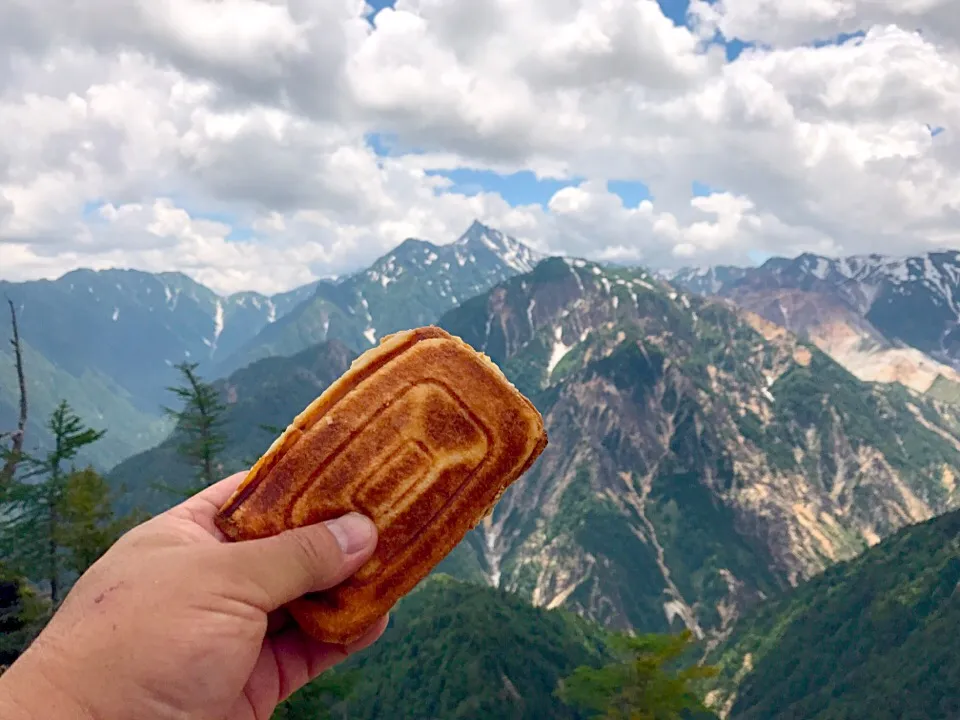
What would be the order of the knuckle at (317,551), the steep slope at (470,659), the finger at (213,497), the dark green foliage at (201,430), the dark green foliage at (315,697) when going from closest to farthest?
the knuckle at (317,551)
the finger at (213,497)
the dark green foliage at (315,697)
the dark green foliage at (201,430)
the steep slope at (470,659)

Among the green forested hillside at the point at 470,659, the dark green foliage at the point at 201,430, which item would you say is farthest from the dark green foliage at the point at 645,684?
Answer: the green forested hillside at the point at 470,659

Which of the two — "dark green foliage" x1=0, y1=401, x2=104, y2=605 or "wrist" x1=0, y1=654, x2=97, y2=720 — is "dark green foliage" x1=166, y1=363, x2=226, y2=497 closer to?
"dark green foliage" x1=0, y1=401, x2=104, y2=605

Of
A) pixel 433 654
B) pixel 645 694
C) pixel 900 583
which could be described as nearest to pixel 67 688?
pixel 645 694

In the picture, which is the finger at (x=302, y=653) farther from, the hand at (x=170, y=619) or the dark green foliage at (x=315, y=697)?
the dark green foliage at (x=315, y=697)

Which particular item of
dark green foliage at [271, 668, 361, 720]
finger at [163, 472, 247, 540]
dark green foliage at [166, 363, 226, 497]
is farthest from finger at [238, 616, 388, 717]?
dark green foliage at [166, 363, 226, 497]

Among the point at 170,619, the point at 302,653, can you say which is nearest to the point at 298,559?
the point at 170,619

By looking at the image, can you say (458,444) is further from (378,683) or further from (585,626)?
(585,626)
